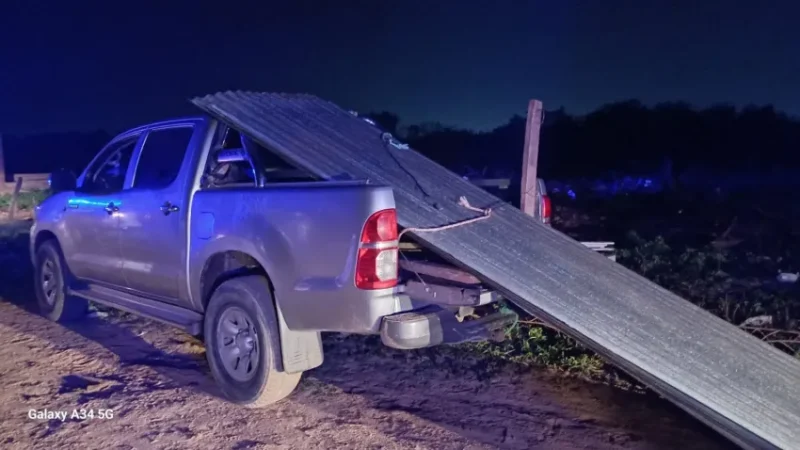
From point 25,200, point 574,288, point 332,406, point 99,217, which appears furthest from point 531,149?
point 25,200

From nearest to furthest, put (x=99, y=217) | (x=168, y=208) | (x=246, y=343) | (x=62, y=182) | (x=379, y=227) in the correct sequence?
1. (x=379, y=227)
2. (x=246, y=343)
3. (x=168, y=208)
4. (x=99, y=217)
5. (x=62, y=182)

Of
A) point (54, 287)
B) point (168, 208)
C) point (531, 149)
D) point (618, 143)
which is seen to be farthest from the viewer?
point (618, 143)

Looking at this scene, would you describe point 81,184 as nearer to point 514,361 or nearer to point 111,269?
point 111,269

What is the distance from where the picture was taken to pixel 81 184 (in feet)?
22.3

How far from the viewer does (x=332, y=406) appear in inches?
200

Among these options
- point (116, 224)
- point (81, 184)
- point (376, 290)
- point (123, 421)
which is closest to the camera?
→ point (376, 290)

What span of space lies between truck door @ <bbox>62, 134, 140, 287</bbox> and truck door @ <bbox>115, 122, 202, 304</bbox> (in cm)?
20

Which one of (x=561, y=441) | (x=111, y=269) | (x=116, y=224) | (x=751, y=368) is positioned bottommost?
(x=561, y=441)

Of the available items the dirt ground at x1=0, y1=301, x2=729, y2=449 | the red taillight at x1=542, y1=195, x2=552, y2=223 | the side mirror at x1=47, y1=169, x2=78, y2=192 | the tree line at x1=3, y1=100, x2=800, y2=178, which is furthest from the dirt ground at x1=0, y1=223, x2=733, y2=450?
the tree line at x1=3, y1=100, x2=800, y2=178

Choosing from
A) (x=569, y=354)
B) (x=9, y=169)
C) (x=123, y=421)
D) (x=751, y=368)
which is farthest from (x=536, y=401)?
(x=9, y=169)

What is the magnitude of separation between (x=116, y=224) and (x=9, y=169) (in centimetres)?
3102

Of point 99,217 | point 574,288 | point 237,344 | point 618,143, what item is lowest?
point 237,344

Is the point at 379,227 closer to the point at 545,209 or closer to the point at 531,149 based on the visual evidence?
the point at 531,149

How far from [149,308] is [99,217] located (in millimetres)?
1054
